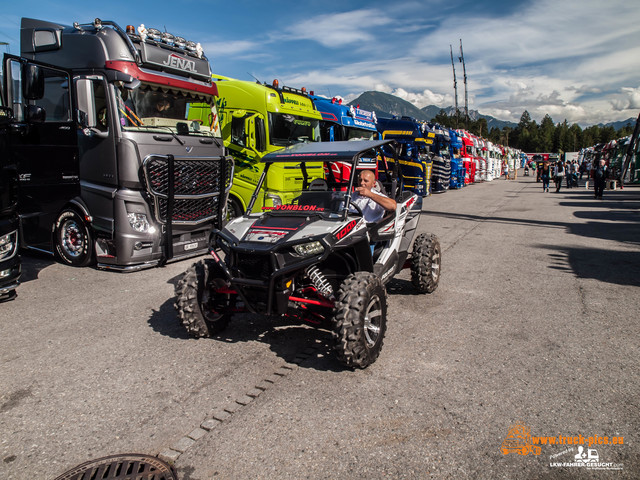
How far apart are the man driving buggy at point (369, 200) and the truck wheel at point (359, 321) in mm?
1308

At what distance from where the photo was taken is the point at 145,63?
7.49 meters

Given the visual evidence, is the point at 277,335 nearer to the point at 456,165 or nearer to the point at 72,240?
the point at 72,240

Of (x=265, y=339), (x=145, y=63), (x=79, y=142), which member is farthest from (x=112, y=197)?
(x=265, y=339)

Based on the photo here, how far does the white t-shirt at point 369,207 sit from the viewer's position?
17.7 ft

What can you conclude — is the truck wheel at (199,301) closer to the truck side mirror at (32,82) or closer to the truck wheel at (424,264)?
the truck wheel at (424,264)

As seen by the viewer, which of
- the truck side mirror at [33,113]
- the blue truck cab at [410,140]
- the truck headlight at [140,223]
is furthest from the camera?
the blue truck cab at [410,140]

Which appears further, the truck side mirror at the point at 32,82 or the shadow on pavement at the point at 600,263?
the shadow on pavement at the point at 600,263

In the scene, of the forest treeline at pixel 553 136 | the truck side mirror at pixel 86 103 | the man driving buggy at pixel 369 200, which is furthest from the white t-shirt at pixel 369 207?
the forest treeline at pixel 553 136

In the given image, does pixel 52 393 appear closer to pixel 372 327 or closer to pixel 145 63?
pixel 372 327

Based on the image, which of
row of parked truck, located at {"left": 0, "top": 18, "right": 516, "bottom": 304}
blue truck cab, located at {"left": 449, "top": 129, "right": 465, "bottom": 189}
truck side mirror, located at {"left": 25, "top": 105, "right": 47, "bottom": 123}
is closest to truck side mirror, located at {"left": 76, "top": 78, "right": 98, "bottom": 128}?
row of parked truck, located at {"left": 0, "top": 18, "right": 516, "bottom": 304}

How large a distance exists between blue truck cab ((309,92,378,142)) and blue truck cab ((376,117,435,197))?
276 cm

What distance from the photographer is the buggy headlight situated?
161 inches

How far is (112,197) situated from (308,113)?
641 cm

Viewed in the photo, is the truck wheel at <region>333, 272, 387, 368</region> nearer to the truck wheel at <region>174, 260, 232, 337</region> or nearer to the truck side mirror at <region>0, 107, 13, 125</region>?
the truck wheel at <region>174, 260, 232, 337</region>
